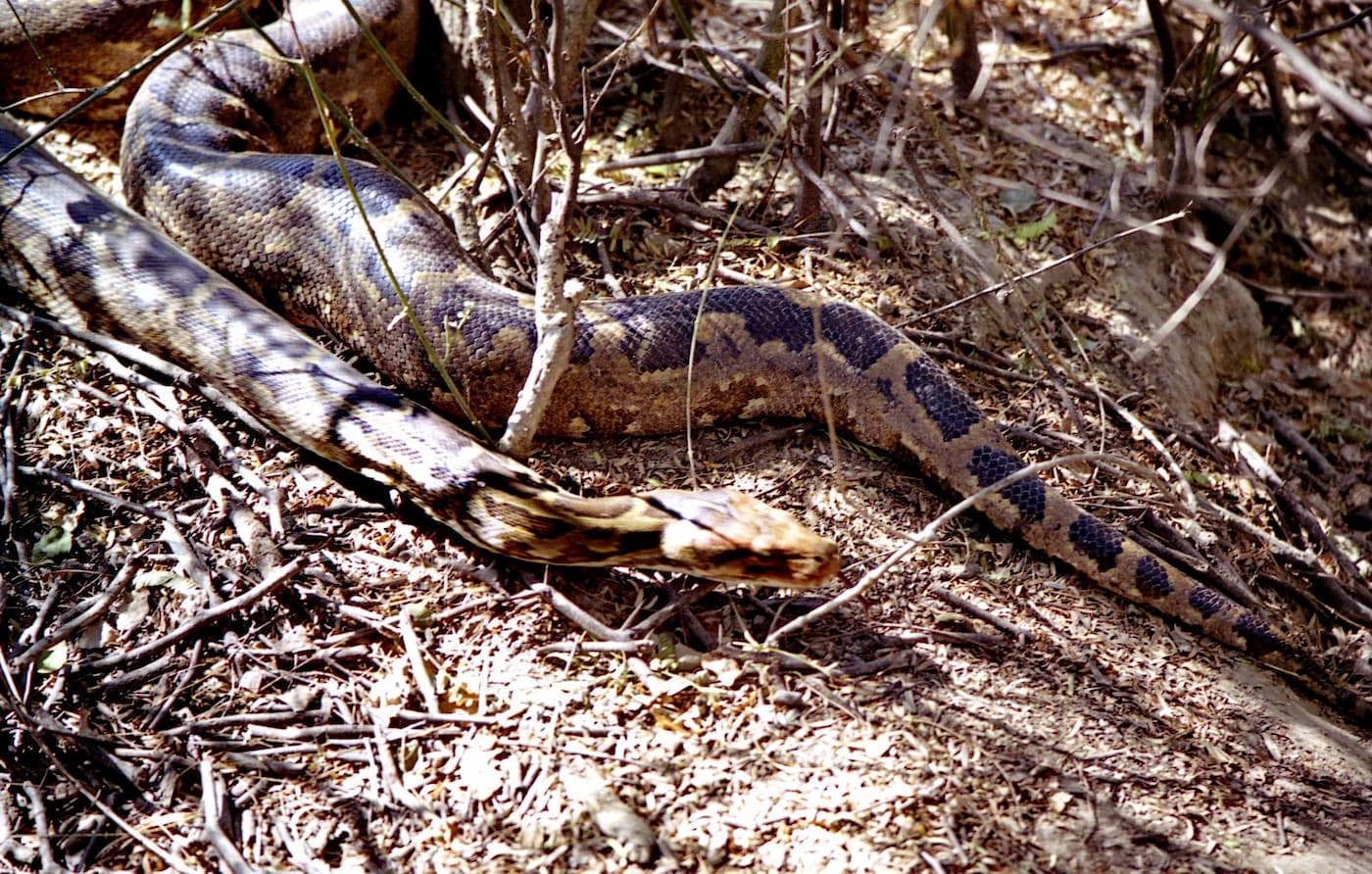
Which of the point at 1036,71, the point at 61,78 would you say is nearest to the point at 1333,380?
the point at 1036,71

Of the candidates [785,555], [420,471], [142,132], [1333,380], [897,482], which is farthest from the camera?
[1333,380]

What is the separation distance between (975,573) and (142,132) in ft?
18.6

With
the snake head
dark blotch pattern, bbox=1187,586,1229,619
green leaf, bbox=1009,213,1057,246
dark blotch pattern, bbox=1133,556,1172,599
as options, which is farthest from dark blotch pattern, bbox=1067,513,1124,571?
green leaf, bbox=1009,213,1057,246

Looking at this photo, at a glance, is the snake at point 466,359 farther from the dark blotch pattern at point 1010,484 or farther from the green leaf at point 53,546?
the green leaf at point 53,546

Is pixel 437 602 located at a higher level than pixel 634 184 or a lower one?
lower

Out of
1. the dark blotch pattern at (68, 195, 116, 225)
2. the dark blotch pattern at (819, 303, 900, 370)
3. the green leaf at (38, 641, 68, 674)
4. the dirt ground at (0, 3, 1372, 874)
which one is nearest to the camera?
the dirt ground at (0, 3, 1372, 874)

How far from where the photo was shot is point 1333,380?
7938mm

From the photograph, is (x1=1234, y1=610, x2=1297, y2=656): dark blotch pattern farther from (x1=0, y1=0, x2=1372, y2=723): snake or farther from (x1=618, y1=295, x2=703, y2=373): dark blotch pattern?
(x1=618, y1=295, x2=703, y2=373): dark blotch pattern

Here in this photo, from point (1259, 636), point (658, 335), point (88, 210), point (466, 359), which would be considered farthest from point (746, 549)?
point (88, 210)

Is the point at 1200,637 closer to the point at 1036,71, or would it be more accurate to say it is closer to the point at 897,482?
the point at 897,482

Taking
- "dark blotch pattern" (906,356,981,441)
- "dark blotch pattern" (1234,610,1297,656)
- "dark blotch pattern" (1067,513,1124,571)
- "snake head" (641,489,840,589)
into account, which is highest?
"dark blotch pattern" (906,356,981,441)

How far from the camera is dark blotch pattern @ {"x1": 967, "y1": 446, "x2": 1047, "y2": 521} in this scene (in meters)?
5.38

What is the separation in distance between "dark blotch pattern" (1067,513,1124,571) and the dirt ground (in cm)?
18

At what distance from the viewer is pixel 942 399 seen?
5.64 m
